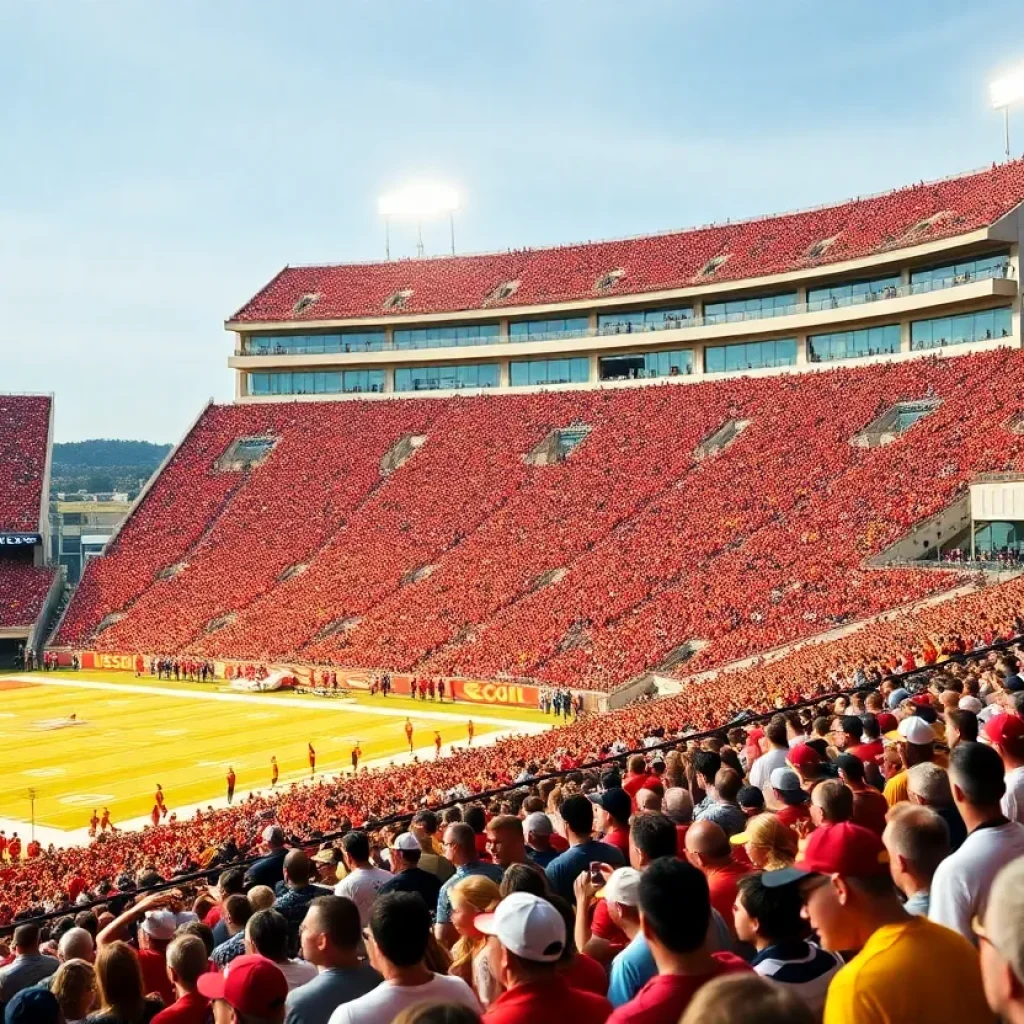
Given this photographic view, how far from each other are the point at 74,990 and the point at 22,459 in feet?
239

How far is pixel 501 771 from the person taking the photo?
70.0 feet

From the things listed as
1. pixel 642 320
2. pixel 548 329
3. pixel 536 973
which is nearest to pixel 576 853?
pixel 536 973

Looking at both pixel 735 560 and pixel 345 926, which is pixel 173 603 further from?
pixel 345 926

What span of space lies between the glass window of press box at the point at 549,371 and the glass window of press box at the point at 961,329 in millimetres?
20341

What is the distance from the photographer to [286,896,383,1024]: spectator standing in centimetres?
514

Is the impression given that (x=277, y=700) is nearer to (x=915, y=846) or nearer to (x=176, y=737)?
(x=176, y=737)

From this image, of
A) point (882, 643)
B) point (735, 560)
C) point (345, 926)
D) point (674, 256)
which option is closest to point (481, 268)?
point (674, 256)

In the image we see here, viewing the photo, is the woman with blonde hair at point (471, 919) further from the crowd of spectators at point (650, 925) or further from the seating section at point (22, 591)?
the seating section at point (22, 591)

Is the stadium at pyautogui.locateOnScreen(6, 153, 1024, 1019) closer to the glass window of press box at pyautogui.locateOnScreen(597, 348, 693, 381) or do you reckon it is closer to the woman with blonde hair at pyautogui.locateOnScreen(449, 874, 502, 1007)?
the glass window of press box at pyautogui.locateOnScreen(597, 348, 693, 381)

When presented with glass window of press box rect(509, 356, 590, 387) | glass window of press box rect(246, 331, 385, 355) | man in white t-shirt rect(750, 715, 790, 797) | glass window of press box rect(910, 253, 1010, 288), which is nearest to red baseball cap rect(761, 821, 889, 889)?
man in white t-shirt rect(750, 715, 790, 797)

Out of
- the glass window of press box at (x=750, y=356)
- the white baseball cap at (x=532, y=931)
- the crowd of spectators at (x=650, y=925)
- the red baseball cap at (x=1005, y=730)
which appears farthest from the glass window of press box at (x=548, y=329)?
the white baseball cap at (x=532, y=931)

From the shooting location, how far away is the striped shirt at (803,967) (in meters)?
4.51

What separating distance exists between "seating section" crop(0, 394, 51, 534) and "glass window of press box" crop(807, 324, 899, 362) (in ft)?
151

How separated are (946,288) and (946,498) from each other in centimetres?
1713
